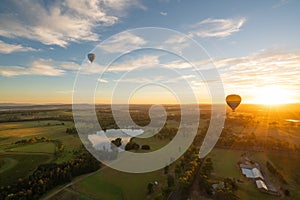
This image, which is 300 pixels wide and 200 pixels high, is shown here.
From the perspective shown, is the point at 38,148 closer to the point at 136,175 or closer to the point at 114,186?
the point at 114,186

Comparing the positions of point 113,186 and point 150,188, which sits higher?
point 150,188

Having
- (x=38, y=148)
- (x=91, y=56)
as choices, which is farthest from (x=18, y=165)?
(x=91, y=56)

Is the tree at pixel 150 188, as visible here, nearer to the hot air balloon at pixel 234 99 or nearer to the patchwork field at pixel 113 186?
the patchwork field at pixel 113 186

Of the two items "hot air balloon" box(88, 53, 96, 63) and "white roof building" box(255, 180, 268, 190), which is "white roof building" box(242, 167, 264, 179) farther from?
"hot air balloon" box(88, 53, 96, 63)

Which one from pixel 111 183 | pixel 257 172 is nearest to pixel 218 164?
pixel 257 172

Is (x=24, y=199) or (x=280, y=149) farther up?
(x=280, y=149)

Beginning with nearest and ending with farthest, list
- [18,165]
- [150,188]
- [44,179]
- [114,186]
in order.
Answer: [150,188] < [44,179] < [114,186] < [18,165]

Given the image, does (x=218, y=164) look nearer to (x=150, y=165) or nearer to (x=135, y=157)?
(x=150, y=165)
